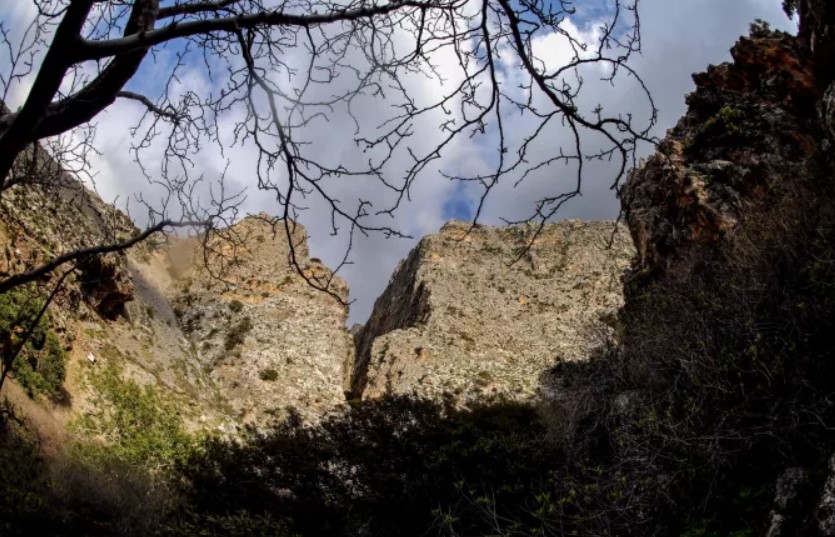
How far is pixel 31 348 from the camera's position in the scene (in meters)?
12.8

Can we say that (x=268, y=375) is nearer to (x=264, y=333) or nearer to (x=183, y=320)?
(x=264, y=333)

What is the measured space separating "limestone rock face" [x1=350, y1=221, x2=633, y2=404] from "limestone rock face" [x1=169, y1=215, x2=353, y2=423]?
1.85 meters

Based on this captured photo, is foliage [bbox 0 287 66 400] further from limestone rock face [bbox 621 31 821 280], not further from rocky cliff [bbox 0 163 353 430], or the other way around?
limestone rock face [bbox 621 31 821 280]

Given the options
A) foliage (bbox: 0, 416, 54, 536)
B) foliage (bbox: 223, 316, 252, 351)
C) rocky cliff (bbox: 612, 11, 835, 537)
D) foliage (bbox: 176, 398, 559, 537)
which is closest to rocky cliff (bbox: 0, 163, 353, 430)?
foliage (bbox: 223, 316, 252, 351)

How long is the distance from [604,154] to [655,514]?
529cm

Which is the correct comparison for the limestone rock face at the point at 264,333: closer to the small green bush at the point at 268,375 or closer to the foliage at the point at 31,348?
the small green bush at the point at 268,375

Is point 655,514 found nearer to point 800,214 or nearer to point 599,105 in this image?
point 800,214

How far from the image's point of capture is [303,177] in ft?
11.5

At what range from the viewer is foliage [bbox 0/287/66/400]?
1176cm

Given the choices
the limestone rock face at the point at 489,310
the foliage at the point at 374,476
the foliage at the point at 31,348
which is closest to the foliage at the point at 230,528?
the foliage at the point at 374,476

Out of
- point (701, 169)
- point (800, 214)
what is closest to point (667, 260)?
point (701, 169)

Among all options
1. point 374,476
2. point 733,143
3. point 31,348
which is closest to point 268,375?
point 31,348

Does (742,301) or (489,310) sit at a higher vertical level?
(489,310)

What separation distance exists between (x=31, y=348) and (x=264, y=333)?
16.1 meters
